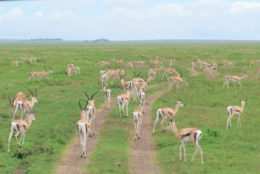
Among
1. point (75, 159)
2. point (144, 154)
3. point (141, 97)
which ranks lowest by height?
point (144, 154)

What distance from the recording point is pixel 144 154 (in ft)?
51.3

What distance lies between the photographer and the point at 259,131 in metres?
19.0

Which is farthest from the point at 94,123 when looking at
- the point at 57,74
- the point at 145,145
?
the point at 57,74

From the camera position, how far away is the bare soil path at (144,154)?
13656 mm

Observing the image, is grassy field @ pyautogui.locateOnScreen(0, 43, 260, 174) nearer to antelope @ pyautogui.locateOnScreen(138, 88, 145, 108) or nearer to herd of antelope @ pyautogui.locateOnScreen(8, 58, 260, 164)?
herd of antelope @ pyautogui.locateOnScreen(8, 58, 260, 164)

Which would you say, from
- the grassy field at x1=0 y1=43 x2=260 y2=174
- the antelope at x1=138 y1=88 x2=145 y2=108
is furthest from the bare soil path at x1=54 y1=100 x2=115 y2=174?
the antelope at x1=138 y1=88 x2=145 y2=108

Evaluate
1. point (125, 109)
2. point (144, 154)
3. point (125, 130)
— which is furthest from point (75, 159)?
point (125, 109)

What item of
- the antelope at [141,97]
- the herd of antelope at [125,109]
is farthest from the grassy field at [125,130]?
the antelope at [141,97]

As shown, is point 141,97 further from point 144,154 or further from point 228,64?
point 228,64

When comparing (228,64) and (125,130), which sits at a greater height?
(125,130)

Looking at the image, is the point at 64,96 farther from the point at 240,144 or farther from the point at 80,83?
the point at 240,144

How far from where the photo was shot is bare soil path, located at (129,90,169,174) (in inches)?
538

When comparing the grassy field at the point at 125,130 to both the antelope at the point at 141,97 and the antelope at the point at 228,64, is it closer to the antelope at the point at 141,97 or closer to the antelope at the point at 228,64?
the antelope at the point at 141,97

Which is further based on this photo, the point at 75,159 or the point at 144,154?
the point at 144,154
